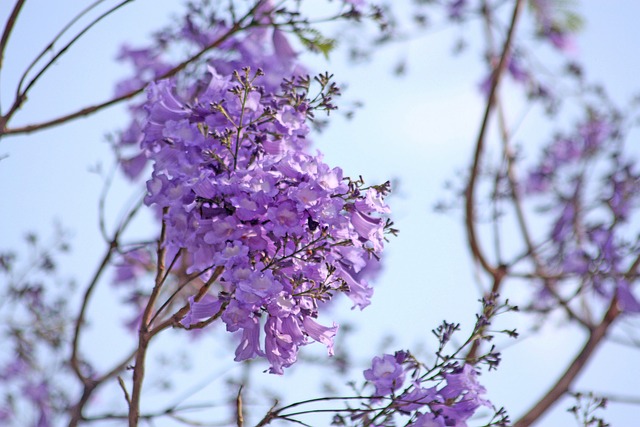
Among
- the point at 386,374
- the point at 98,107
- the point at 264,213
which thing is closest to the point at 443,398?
the point at 386,374

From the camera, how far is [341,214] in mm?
1811

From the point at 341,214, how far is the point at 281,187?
0.15 metres

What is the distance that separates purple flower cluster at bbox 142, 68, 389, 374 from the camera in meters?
1.80

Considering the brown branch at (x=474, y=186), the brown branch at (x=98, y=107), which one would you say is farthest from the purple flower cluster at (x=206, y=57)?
the brown branch at (x=474, y=186)

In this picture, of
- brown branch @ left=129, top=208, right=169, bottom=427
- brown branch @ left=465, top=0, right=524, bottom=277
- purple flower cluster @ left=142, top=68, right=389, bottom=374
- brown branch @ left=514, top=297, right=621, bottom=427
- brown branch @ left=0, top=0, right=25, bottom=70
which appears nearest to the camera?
purple flower cluster @ left=142, top=68, right=389, bottom=374

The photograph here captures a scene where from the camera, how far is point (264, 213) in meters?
1.83

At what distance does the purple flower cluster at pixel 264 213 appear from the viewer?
1799 millimetres

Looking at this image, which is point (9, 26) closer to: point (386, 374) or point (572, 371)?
point (386, 374)

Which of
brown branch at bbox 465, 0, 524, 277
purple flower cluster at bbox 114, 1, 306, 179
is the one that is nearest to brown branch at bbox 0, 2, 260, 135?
purple flower cluster at bbox 114, 1, 306, 179

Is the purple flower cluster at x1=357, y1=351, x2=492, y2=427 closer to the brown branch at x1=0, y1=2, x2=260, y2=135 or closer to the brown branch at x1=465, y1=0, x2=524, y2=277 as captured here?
the brown branch at x1=0, y1=2, x2=260, y2=135

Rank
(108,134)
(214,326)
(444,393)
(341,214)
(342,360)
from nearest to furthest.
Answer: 1. (341,214)
2. (444,393)
3. (108,134)
4. (342,360)
5. (214,326)

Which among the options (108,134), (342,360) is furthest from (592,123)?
(108,134)

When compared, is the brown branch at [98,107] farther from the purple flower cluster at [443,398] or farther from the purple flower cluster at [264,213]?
the purple flower cluster at [443,398]

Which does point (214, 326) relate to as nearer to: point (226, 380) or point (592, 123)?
point (226, 380)
